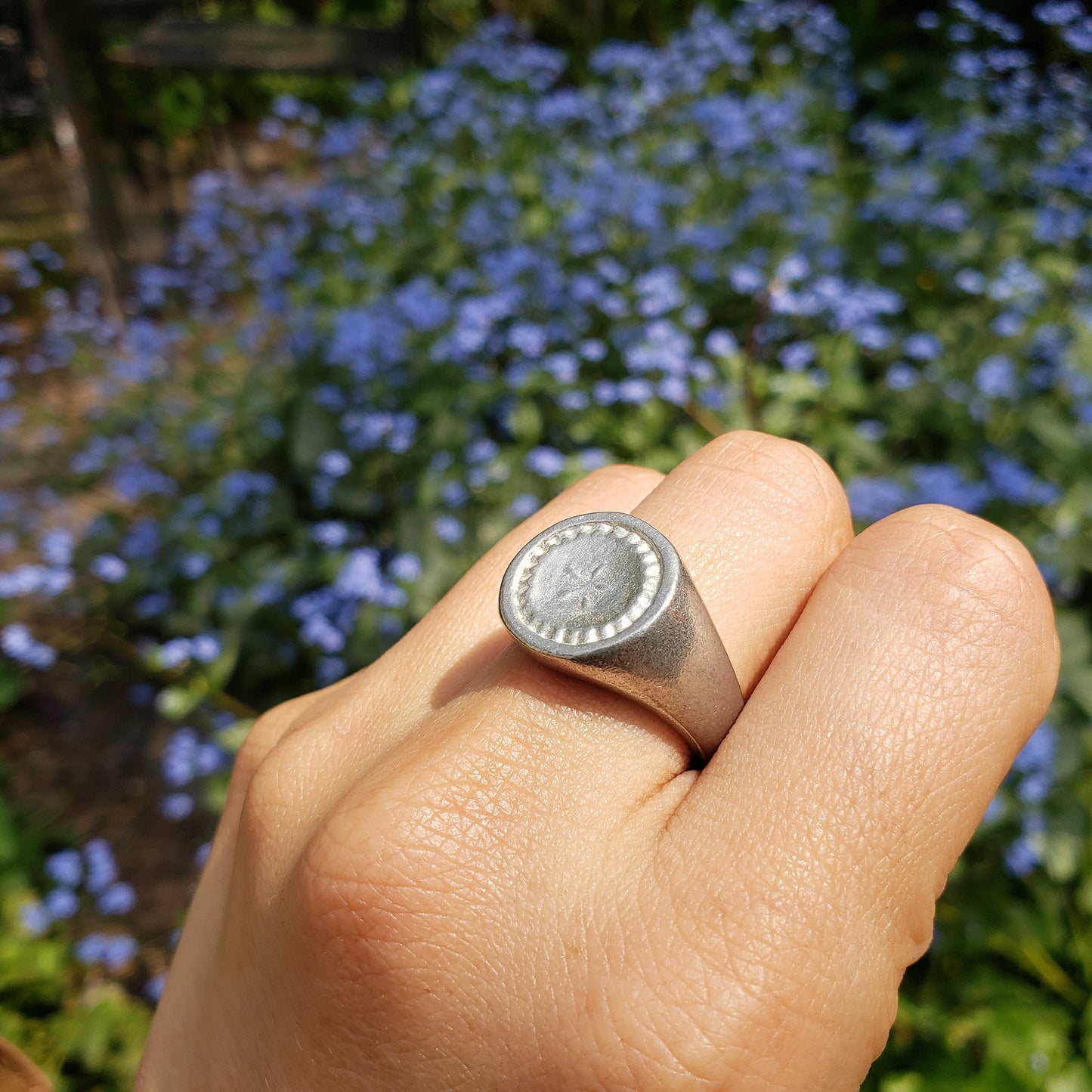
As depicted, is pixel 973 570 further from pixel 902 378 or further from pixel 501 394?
pixel 501 394

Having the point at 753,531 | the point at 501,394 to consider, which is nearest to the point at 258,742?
the point at 753,531

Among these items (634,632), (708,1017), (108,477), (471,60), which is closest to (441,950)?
(708,1017)

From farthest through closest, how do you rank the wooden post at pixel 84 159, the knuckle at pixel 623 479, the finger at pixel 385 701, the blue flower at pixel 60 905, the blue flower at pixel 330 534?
the wooden post at pixel 84 159, the blue flower at pixel 330 534, the blue flower at pixel 60 905, the knuckle at pixel 623 479, the finger at pixel 385 701

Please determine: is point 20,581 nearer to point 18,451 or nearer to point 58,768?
point 58,768

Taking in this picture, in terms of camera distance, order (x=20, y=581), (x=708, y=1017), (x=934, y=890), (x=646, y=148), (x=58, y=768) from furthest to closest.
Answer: (x=646, y=148) → (x=58, y=768) → (x=20, y=581) → (x=934, y=890) → (x=708, y=1017)

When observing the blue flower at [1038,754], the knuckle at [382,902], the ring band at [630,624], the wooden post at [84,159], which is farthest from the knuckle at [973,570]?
the wooden post at [84,159]

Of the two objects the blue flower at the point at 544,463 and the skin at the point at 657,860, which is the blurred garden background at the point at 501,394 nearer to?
the blue flower at the point at 544,463
